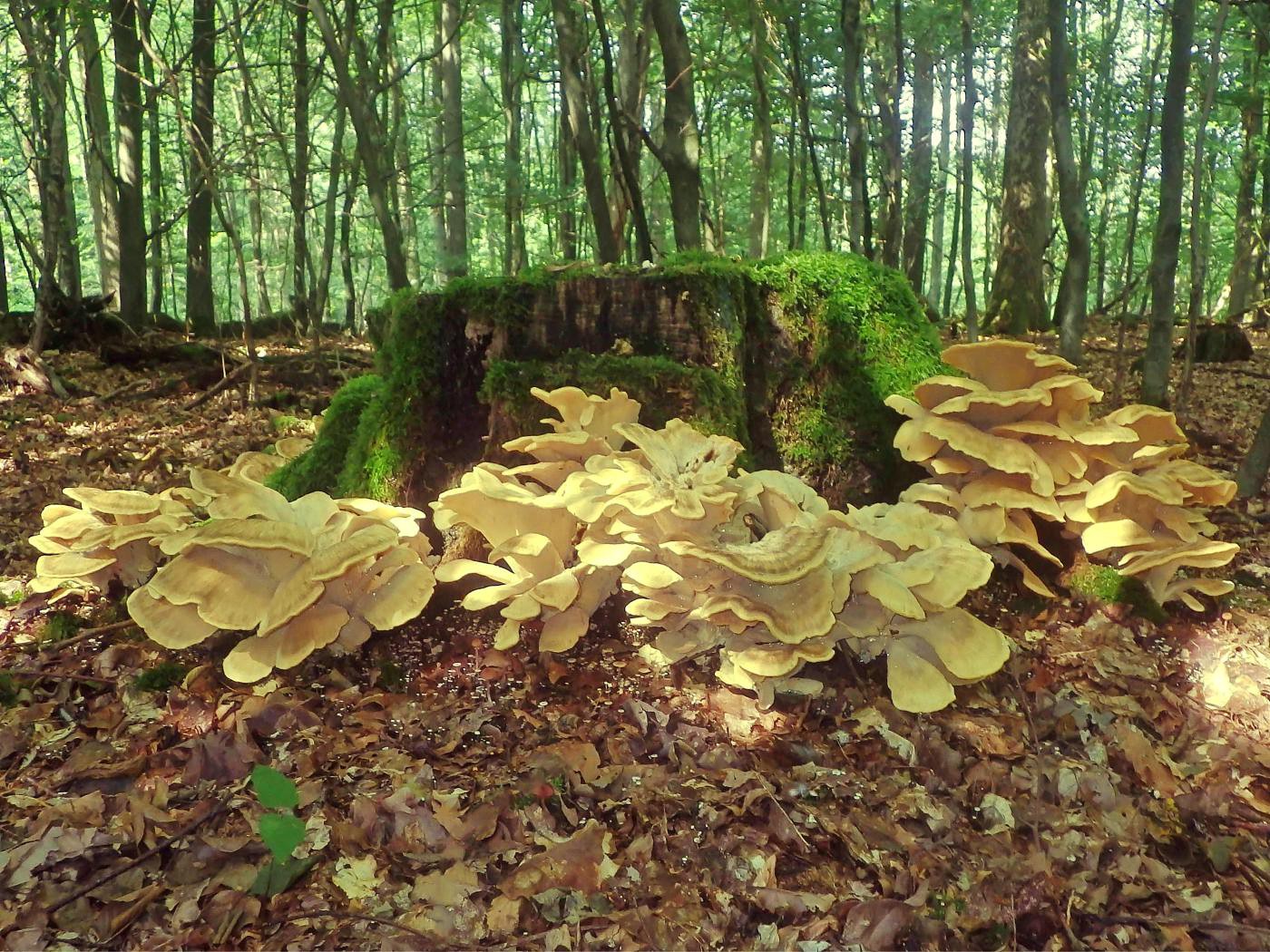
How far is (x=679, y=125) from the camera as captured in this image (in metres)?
8.51

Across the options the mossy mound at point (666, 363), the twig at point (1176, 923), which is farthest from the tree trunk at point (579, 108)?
the twig at point (1176, 923)

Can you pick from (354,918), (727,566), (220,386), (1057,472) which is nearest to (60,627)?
(354,918)

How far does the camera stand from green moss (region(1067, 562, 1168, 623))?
4.07 meters

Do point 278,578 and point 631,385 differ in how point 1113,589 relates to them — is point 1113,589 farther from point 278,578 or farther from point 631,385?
point 278,578

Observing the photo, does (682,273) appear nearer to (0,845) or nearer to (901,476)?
(901,476)

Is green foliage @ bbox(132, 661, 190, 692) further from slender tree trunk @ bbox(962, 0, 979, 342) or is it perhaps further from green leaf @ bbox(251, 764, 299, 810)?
slender tree trunk @ bbox(962, 0, 979, 342)

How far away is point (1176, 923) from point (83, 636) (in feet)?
15.0

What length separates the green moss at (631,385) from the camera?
4.40 metres

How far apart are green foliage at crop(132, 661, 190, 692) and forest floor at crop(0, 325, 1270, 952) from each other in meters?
0.04

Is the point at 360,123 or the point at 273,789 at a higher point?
the point at 360,123

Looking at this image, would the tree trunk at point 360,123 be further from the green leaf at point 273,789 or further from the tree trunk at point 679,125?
the green leaf at point 273,789

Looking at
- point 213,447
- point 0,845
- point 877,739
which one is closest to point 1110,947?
point 877,739

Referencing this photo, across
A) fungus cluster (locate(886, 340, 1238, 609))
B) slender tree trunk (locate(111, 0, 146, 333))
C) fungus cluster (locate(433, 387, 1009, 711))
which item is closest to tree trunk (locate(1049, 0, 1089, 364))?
fungus cluster (locate(886, 340, 1238, 609))

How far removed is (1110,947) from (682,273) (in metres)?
3.63
